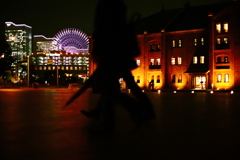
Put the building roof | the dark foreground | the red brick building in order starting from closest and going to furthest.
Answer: the dark foreground → the red brick building → the building roof

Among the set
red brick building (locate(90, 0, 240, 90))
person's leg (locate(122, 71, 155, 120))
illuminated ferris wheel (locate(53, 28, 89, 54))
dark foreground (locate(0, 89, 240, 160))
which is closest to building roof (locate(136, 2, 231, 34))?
red brick building (locate(90, 0, 240, 90))

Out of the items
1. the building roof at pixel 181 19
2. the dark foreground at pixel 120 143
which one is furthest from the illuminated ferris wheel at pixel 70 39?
the dark foreground at pixel 120 143

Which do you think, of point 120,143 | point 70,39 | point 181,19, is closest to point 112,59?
point 120,143

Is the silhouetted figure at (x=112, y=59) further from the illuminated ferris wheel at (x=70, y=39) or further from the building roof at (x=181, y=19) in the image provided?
the illuminated ferris wheel at (x=70, y=39)

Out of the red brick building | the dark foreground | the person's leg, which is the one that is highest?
the red brick building

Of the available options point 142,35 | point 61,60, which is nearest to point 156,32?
point 142,35

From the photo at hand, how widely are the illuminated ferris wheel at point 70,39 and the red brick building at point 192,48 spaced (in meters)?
36.6

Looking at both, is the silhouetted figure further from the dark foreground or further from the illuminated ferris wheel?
the illuminated ferris wheel

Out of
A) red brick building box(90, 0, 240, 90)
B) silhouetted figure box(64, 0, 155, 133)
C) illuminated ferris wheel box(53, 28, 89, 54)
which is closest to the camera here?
silhouetted figure box(64, 0, 155, 133)

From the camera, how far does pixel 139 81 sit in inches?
2544

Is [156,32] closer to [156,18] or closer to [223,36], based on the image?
[156,18]

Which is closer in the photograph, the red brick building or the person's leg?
the person's leg

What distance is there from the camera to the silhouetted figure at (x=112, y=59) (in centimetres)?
601

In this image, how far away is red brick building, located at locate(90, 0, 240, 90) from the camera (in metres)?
54.0
